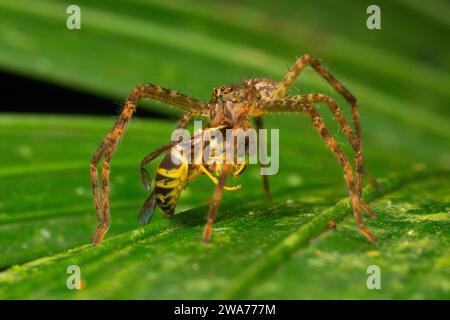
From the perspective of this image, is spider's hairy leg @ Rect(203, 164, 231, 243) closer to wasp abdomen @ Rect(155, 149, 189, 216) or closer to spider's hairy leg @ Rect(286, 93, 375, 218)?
wasp abdomen @ Rect(155, 149, 189, 216)

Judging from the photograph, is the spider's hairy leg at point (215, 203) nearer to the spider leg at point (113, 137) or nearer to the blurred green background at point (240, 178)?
the blurred green background at point (240, 178)

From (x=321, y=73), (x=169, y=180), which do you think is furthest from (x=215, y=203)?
(x=321, y=73)

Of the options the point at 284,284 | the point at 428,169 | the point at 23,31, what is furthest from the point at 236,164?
the point at 23,31

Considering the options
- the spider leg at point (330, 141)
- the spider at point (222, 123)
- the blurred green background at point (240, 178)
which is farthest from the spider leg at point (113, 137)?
the spider leg at point (330, 141)

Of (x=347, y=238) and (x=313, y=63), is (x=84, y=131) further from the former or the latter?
(x=347, y=238)

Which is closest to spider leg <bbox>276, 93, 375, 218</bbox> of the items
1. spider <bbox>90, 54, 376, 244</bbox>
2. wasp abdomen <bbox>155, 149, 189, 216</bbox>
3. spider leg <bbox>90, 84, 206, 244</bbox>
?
spider <bbox>90, 54, 376, 244</bbox>

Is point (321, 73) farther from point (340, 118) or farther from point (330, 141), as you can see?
point (330, 141)
